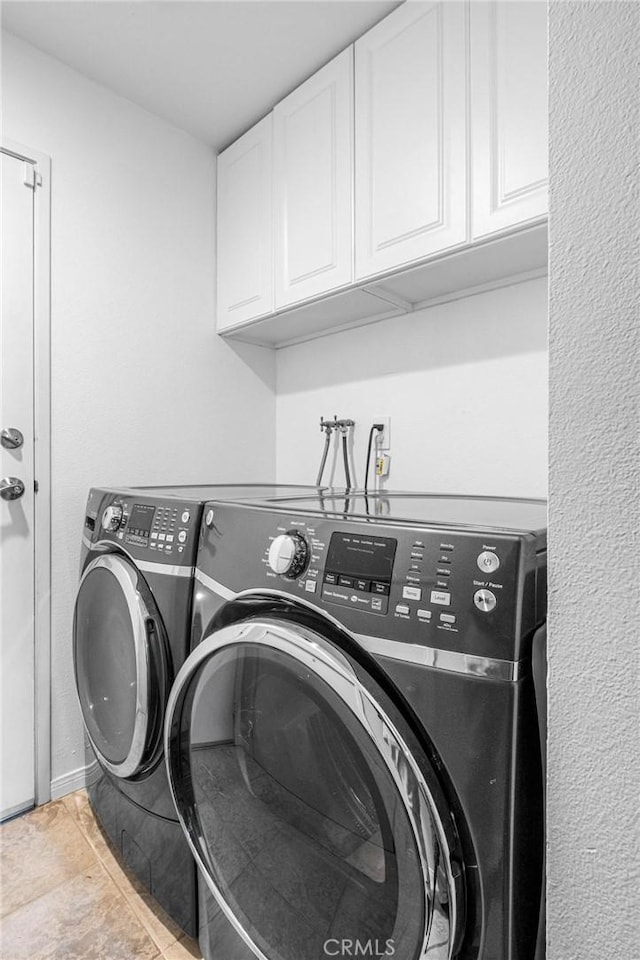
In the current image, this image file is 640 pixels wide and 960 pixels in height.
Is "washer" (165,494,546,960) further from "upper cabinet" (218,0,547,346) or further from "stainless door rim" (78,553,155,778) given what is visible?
"upper cabinet" (218,0,547,346)

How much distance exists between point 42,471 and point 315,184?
133cm

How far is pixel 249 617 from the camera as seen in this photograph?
91cm

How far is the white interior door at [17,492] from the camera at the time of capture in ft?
5.29

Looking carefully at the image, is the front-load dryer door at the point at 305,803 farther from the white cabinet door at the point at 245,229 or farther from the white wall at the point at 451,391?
the white cabinet door at the point at 245,229

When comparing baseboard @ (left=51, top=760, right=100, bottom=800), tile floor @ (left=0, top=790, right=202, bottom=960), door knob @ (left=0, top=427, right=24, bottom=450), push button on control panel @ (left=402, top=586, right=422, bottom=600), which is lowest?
tile floor @ (left=0, top=790, right=202, bottom=960)

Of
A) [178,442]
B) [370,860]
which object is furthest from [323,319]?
[370,860]

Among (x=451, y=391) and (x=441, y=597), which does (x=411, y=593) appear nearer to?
(x=441, y=597)

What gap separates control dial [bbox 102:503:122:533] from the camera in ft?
4.48

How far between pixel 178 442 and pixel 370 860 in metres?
1.64

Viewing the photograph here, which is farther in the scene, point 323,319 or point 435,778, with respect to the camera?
point 323,319

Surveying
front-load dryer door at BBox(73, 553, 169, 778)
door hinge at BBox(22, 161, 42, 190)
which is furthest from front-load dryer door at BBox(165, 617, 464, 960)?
door hinge at BBox(22, 161, 42, 190)

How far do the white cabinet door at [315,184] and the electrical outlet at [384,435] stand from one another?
515 mm

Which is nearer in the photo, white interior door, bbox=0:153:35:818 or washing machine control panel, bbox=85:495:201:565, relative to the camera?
washing machine control panel, bbox=85:495:201:565

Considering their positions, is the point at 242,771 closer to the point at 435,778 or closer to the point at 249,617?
the point at 249,617
